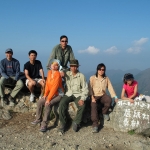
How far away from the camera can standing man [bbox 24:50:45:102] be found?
907 centimetres

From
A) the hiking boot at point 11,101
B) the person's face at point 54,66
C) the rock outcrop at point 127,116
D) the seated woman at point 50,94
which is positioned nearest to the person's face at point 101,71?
the rock outcrop at point 127,116

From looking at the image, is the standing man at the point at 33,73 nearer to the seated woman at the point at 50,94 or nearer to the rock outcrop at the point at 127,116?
the seated woman at the point at 50,94

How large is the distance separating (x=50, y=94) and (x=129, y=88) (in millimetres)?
3696

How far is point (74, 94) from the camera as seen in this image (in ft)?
26.8

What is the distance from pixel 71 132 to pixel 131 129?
2.57 m

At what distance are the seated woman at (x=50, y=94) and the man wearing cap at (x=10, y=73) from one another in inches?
79.6

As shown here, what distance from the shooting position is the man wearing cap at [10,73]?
30.7ft

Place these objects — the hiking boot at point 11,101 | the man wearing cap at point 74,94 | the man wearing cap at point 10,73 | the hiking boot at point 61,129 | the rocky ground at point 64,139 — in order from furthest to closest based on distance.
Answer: the hiking boot at point 11,101
the man wearing cap at point 10,73
the man wearing cap at point 74,94
the hiking boot at point 61,129
the rocky ground at point 64,139

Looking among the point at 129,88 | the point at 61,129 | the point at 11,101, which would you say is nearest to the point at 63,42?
the point at 129,88

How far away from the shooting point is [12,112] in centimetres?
941

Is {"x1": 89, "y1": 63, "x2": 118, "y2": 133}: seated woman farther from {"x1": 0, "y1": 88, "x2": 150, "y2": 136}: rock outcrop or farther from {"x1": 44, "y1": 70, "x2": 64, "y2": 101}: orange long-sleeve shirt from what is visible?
{"x1": 44, "y1": 70, "x2": 64, "y2": 101}: orange long-sleeve shirt

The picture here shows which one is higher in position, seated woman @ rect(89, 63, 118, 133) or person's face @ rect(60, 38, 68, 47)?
person's face @ rect(60, 38, 68, 47)

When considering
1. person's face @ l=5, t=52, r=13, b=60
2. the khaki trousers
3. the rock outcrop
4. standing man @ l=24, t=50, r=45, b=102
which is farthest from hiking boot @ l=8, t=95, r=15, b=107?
the rock outcrop

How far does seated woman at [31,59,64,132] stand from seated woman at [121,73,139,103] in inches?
115
